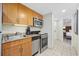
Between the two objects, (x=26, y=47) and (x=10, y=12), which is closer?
(x=10, y=12)

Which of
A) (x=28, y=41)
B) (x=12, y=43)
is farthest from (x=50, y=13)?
(x=12, y=43)

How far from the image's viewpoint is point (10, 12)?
2873 millimetres

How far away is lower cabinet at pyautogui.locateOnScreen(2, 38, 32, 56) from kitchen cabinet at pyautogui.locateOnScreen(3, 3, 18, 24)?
64 cm

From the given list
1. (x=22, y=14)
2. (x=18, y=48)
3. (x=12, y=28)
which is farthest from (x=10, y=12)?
(x=18, y=48)

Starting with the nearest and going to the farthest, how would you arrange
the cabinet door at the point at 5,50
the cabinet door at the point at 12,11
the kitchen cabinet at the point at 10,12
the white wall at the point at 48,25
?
the cabinet door at the point at 5,50
the kitchen cabinet at the point at 10,12
the cabinet door at the point at 12,11
the white wall at the point at 48,25

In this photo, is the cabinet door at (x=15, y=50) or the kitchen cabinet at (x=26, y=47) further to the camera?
the kitchen cabinet at (x=26, y=47)

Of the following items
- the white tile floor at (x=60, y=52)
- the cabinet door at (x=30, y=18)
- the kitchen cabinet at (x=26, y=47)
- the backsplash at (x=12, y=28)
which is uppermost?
the cabinet door at (x=30, y=18)

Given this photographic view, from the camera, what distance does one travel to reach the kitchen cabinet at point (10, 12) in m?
2.72

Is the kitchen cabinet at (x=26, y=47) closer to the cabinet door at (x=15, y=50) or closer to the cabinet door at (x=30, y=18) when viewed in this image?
the cabinet door at (x=15, y=50)

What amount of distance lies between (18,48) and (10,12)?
101 cm

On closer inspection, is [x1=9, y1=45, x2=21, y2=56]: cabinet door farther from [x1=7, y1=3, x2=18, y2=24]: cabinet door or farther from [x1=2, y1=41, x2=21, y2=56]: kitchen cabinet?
[x1=7, y1=3, x2=18, y2=24]: cabinet door

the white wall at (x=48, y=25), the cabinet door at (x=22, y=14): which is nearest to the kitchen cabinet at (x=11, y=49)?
the cabinet door at (x=22, y=14)

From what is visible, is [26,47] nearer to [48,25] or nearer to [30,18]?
[30,18]

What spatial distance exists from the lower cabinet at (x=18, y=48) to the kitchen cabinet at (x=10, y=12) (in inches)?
25.3
